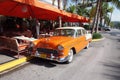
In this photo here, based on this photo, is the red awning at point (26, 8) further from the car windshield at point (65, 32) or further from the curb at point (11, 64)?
the curb at point (11, 64)

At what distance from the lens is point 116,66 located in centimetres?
860

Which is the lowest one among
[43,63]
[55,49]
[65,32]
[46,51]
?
[43,63]

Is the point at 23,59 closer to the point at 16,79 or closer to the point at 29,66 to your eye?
the point at 29,66

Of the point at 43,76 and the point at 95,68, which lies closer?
the point at 43,76

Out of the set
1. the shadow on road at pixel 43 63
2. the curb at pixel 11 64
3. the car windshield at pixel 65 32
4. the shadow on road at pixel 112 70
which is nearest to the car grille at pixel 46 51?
the shadow on road at pixel 43 63

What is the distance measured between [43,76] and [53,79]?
1.55 ft

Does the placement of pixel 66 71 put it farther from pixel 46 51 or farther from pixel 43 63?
pixel 43 63

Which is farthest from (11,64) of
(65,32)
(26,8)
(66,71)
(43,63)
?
(26,8)

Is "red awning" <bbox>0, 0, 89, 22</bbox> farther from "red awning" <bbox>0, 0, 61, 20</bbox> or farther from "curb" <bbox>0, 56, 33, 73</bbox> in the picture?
"curb" <bbox>0, 56, 33, 73</bbox>

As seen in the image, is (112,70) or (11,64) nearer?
(11,64)

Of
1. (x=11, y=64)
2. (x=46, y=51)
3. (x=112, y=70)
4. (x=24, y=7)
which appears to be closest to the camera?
(x=11, y=64)

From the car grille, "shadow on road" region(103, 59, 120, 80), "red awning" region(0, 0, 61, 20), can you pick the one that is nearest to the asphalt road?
"shadow on road" region(103, 59, 120, 80)

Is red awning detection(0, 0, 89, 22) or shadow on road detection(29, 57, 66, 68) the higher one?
red awning detection(0, 0, 89, 22)

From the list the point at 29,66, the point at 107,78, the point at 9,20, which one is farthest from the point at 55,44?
the point at 9,20
